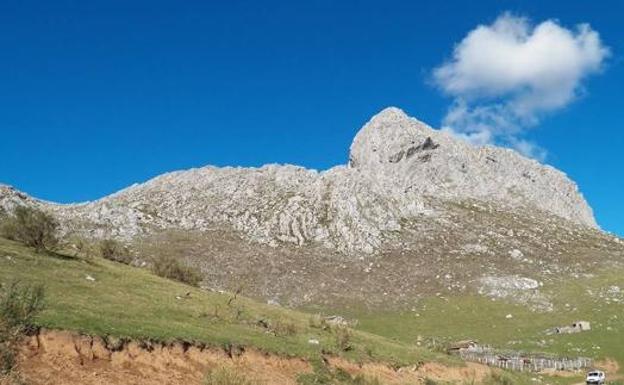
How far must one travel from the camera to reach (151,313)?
32719mm

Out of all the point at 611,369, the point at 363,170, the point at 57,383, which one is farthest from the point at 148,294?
the point at 363,170

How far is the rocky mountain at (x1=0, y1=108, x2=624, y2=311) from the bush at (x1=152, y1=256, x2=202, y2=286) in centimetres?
2978

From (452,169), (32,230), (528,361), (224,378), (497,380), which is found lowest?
(224,378)

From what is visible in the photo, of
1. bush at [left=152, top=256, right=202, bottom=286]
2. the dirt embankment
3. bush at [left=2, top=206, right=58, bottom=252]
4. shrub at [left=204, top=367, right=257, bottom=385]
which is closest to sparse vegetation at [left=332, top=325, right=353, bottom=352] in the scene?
the dirt embankment

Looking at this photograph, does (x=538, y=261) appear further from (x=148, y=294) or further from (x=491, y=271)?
(x=148, y=294)

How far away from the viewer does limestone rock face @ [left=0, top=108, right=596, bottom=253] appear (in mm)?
110125

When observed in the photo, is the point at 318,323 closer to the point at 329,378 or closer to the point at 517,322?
the point at 329,378

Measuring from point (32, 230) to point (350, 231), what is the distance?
7182 cm

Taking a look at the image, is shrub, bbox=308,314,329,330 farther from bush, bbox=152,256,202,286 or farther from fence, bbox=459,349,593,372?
fence, bbox=459,349,593,372

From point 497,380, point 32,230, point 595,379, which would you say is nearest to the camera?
point 497,380

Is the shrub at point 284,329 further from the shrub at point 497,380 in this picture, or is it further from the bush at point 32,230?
the bush at point 32,230

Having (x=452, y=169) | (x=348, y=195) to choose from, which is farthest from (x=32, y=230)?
(x=452, y=169)

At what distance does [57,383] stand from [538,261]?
306 ft

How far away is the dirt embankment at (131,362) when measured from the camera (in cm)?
2236
